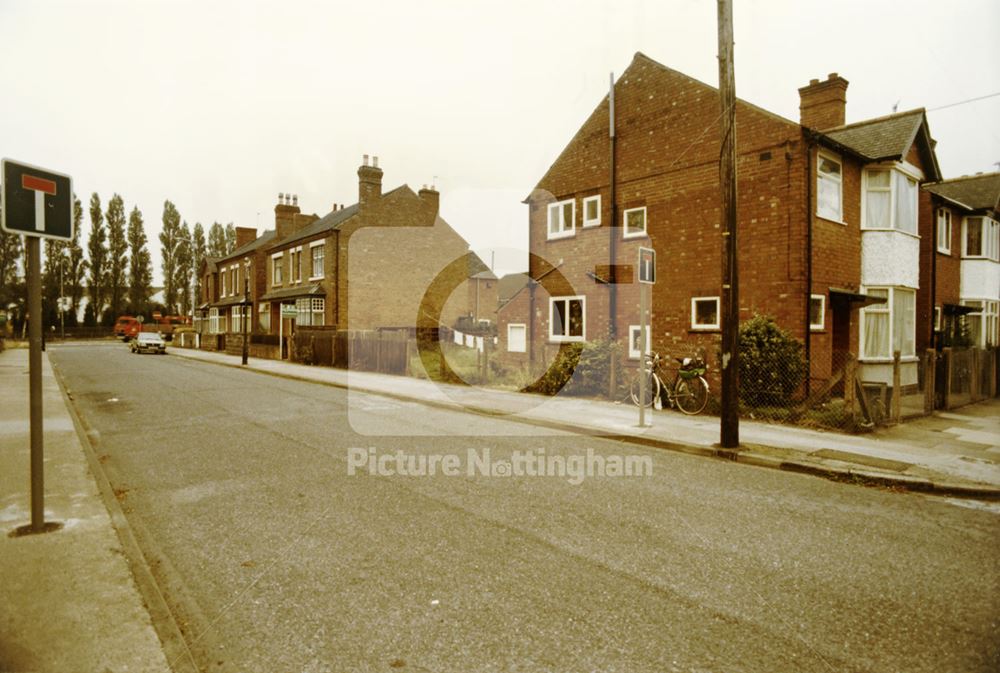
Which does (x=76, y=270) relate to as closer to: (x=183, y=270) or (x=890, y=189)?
(x=183, y=270)

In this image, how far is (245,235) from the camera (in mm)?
49469

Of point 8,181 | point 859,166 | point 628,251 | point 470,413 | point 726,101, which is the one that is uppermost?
point 859,166

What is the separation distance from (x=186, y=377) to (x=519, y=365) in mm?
12036

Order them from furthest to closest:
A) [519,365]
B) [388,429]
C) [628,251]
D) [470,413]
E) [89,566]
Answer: [519,365]
[628,251]
[470,413]
[388,429]
[89,566]

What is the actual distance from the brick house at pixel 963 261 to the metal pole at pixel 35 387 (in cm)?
2267

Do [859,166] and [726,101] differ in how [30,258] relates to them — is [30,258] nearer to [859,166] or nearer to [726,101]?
[726,101]

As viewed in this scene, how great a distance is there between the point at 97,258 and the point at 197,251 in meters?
11.2

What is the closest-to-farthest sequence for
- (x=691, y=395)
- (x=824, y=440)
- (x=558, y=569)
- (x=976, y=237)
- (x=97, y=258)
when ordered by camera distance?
(x=558, y=569), (x=824, y=440), (x=691, y=395), (x=976, y=237), (x=97, y=258)

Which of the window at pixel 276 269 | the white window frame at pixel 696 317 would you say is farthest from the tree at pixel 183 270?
the white window frame at pixel 696 317

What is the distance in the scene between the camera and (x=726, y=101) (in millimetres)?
8766

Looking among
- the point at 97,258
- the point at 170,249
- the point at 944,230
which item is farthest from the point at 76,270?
the point at 944,230

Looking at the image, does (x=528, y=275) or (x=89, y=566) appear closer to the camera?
(x=89, y=566)

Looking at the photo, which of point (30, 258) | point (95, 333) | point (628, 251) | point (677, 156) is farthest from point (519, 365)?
point (95, 333)

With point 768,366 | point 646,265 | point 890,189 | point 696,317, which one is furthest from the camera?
point 890,189
